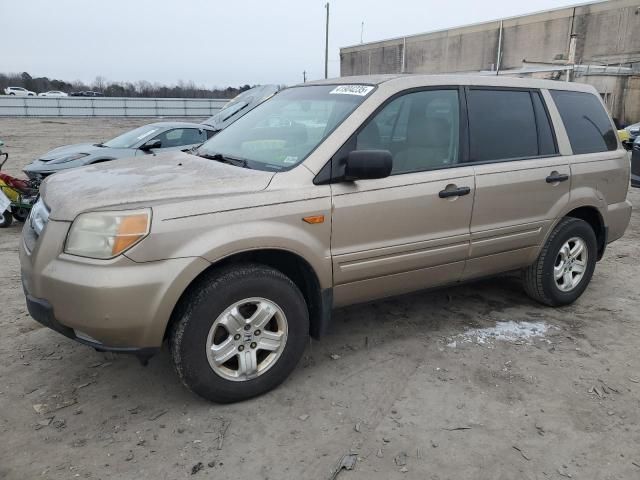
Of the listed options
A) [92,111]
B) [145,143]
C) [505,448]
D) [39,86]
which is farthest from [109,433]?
[39,86]

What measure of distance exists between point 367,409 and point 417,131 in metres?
1.82

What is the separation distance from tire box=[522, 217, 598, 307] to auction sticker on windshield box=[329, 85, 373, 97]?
6.56 feet

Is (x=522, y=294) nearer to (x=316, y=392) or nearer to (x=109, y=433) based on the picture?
(x=316, y=392)

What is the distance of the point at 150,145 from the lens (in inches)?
364

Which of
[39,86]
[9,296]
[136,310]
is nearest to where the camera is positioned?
[136,310]

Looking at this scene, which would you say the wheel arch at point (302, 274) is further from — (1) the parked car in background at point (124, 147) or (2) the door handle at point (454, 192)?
(1) the parked car in background at point (124, 147)

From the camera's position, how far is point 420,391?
330 centimetres

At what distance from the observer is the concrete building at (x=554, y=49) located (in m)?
26.7

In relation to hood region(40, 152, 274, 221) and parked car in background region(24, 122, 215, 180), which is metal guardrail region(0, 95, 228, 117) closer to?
parked car in background region(24, 122, 215, 180)

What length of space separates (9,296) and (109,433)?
2.55 meters

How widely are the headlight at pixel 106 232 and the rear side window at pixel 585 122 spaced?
11.3 feet

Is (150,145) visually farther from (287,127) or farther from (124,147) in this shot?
(287,127)

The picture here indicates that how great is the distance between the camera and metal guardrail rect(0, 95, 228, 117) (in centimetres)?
3122

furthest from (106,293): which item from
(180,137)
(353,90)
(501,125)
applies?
(180,137)
